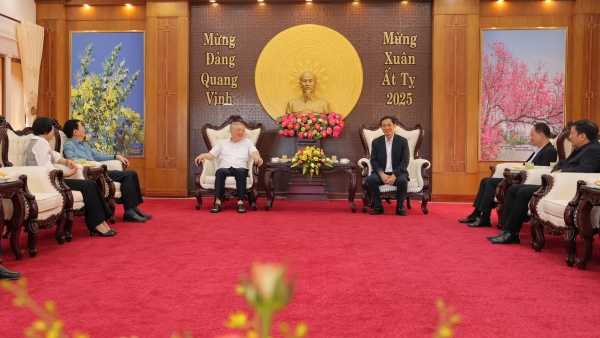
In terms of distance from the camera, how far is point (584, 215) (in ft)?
12.8

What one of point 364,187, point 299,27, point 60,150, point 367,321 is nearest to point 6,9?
point 60,150

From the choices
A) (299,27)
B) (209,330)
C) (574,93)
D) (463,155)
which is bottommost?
(209,330)

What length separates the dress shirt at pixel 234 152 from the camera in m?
7.13

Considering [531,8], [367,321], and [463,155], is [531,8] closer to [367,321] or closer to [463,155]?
[463,155]

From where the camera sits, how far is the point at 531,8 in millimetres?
8156

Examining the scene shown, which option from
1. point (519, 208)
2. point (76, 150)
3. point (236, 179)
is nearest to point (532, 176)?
point (519, 208)

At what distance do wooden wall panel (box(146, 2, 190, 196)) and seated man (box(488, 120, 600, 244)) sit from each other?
16.3 feet

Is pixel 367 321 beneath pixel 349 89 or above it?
beneath

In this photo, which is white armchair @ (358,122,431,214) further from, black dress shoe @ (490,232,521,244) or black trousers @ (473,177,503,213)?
black dress shoe @ (490,232,521,244)

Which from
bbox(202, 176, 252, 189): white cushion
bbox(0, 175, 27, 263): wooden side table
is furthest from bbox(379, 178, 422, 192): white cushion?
bbox(0, 175, 27, 263): wooden side table

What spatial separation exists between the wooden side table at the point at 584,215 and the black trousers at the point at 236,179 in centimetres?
386

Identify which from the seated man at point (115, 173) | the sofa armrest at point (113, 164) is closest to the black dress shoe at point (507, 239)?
the seated man at point (115, 173)

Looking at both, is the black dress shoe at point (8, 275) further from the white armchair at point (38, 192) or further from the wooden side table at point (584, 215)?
the wooden side table at point (584, 215)

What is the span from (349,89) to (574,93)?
317 cm
